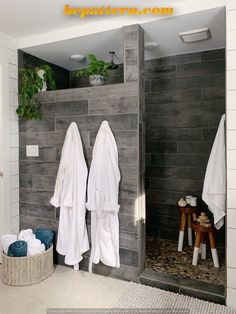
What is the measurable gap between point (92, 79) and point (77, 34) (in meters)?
0.47

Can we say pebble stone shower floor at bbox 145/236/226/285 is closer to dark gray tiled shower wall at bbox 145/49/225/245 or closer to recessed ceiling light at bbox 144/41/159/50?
dark gray tiled shower wall at bbox 145/49/225/245

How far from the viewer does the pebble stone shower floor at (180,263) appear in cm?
230

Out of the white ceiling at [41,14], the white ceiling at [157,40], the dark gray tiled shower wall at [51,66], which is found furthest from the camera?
the dark gray tiled shower wall at [51,66]

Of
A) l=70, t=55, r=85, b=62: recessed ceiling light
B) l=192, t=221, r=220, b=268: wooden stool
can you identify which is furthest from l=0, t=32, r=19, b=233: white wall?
l=192, t=221, r=220, b=268: wooden stool

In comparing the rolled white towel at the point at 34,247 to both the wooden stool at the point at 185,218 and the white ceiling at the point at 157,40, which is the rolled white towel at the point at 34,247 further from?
the white ceiling at the point at 157,40

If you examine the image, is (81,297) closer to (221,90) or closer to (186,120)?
(186,120)

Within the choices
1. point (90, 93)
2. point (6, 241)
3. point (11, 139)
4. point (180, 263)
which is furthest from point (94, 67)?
point (180, 263)

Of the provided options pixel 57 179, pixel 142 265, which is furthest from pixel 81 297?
pixel 57 179

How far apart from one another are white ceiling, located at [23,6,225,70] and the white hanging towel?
871 millimetres

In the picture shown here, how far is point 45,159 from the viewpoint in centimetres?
265

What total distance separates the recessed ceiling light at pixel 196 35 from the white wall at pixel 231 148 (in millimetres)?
430

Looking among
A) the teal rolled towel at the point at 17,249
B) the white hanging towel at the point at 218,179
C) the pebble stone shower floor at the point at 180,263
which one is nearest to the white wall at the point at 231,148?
the white hanging towel at the point at 218,179

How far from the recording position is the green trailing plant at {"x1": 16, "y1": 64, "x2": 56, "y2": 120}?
2584mm

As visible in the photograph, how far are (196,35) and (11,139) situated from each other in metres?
2.17
